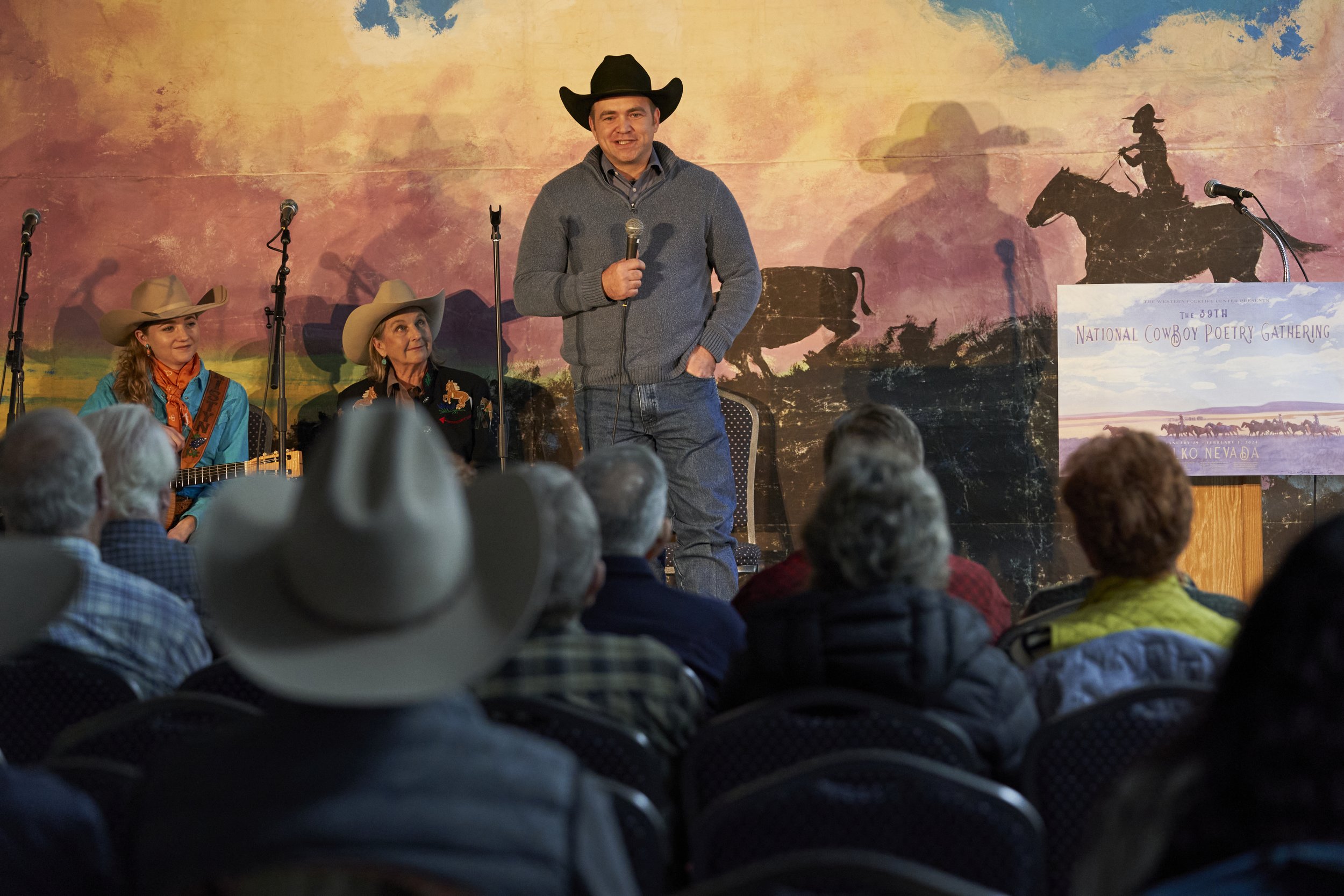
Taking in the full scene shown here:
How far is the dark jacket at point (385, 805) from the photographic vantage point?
917 millimetres

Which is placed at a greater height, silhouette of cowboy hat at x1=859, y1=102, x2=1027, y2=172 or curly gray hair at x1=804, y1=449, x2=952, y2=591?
silhouette of cowboy hat at x1=859, y1=102, x2=1027, y2=172

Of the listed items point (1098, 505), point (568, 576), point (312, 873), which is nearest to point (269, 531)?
point (312, 873)

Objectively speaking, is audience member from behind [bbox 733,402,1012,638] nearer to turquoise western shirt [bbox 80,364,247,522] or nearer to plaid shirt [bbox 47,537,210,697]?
plaid shirt [bbox 47,537,210,697]

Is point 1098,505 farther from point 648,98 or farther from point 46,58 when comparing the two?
point 46,58

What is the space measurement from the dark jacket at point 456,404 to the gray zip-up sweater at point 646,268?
753 mm

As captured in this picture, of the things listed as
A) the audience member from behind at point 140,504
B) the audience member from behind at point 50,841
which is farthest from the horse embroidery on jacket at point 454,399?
the audience member from behind at point 50,841

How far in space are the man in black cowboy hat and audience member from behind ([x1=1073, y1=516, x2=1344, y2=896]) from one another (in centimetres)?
347

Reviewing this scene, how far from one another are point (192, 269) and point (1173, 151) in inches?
182

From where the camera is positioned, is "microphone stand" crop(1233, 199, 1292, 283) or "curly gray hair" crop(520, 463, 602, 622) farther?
"microphone stand" crop(1233, 199, 1292, 283)

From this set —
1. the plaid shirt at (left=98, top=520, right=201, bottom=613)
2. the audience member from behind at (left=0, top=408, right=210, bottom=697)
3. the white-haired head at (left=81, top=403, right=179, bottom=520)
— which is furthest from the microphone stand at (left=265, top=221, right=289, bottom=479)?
the audience member from behind at (left=0, top=408, right=210, bottom=697)

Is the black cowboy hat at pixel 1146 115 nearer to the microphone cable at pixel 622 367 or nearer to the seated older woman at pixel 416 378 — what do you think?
the microphone cable at pixel 622 367

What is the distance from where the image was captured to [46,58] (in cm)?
601

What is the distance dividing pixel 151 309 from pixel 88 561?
344cm

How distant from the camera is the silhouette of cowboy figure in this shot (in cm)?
568
